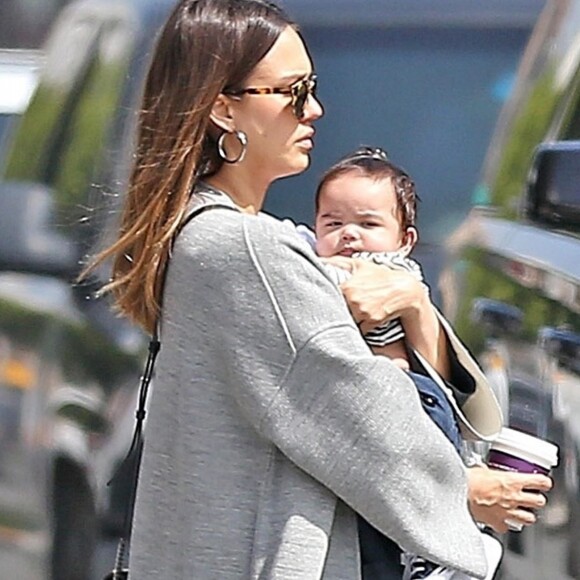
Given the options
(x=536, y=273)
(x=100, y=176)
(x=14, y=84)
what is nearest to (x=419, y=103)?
(x=536, y=273)

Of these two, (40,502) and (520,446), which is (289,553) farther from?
(40,502)

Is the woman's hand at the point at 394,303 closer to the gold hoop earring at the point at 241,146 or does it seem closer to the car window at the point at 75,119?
the gold hoop earring at the point at 241,146

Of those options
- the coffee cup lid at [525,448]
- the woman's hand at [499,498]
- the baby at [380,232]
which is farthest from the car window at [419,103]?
the woman's hand at [499,498]

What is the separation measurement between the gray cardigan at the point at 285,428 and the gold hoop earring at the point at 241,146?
102mm

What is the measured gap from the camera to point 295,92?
2.11 meters

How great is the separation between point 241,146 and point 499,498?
0.56 m

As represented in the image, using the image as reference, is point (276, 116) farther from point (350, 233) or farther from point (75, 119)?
point (75, 119)

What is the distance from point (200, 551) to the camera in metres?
2.02

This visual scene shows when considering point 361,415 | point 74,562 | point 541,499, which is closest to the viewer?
point 361,415

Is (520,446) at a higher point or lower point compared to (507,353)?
higher

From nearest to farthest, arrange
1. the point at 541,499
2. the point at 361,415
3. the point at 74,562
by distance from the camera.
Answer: the point at 361,415 → the point at 541,499 → the point at 74,562

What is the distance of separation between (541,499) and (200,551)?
48 cm

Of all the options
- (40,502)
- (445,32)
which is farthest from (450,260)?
(40,502)

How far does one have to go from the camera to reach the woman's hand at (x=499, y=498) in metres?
2.16
